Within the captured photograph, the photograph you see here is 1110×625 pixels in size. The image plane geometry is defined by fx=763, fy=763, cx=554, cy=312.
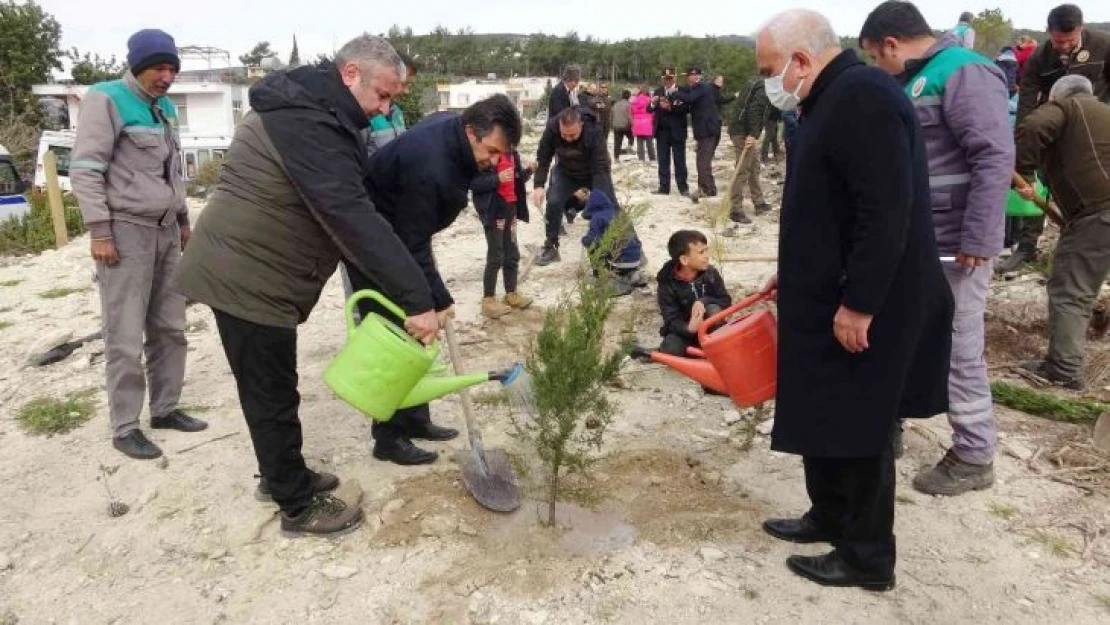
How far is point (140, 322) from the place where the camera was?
147 inches

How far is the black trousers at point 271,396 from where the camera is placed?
2771 mm

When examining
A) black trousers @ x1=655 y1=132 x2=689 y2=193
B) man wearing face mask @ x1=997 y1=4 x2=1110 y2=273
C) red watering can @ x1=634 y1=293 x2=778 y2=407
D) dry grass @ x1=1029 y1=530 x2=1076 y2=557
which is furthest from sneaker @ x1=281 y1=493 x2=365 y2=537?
black trousers @ x1=655 y1=132 x2=689 y2=193

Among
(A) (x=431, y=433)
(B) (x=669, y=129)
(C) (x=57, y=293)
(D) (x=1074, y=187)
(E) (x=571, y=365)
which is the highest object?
(B) (x=669, y=129)

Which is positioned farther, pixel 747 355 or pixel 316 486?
pixel 316 486

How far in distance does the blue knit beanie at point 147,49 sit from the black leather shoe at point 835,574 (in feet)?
11.5

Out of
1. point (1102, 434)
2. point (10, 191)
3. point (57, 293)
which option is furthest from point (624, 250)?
point (10, 191)

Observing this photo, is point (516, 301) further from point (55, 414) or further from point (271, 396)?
point (271, 396)

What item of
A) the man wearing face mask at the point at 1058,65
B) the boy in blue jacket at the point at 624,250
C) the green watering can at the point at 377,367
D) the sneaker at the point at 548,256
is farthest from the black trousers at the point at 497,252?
the man wearing face mask at the point at 1058,65

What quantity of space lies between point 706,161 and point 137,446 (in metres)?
8.30

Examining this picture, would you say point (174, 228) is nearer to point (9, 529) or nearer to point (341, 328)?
point (9, 529)

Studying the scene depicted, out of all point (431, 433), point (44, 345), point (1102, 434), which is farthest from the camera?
point (44, 345)

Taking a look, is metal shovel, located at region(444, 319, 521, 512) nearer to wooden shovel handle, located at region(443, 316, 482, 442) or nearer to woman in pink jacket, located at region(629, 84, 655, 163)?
wooden shovel handle, located at region(443, 316, 482, 442)

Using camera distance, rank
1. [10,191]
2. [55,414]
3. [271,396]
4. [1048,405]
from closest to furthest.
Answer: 1. [271,396]
2. [1048,405]
3. [55,414]
4. [10,191]

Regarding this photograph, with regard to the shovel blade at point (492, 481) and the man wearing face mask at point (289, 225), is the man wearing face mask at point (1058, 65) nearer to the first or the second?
the shovel blade at point (492, 481)
